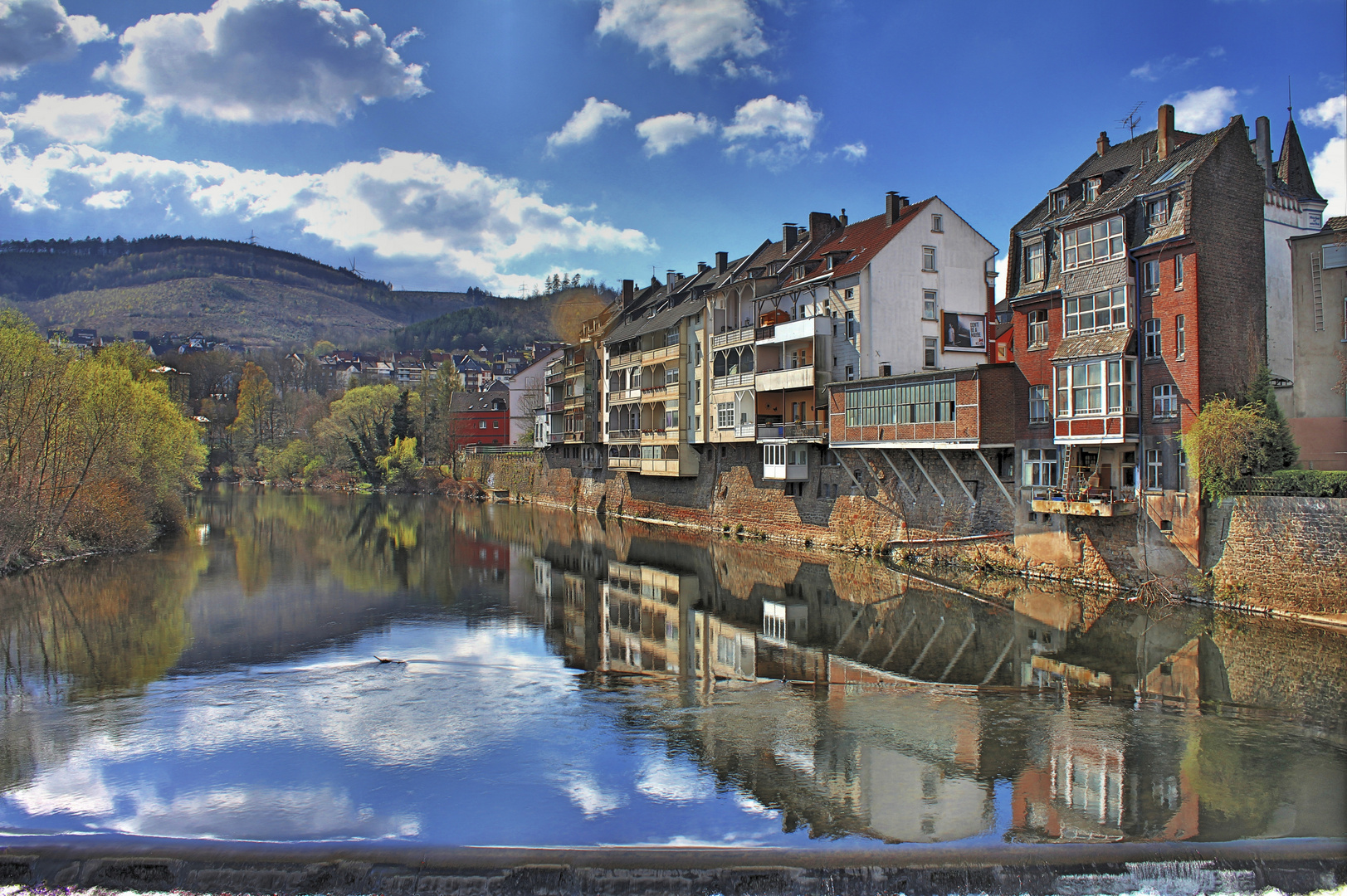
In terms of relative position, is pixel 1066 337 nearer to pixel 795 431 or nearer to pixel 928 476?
pixel 928 476

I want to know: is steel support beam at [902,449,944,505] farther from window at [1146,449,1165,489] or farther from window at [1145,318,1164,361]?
window at [1145,318,1164,361]

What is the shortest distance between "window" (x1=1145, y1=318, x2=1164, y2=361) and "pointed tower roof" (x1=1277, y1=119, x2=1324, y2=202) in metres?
8.74

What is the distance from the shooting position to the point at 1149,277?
27.4 metres

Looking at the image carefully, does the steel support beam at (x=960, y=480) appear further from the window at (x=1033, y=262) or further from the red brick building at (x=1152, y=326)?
the window at (x=1033, y=262)

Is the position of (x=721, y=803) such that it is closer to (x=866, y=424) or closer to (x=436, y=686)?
(x=436, y=686)

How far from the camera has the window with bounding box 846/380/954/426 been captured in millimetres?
32875

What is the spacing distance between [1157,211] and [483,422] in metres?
77.9

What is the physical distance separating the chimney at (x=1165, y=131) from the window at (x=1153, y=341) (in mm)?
6816

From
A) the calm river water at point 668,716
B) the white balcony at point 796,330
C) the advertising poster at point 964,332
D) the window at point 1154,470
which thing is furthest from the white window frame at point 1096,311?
the white balcony at point 796,330

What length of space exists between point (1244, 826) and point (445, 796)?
37.7 ft

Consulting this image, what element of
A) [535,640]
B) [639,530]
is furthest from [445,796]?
[639,530]

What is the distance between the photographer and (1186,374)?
26.0 m

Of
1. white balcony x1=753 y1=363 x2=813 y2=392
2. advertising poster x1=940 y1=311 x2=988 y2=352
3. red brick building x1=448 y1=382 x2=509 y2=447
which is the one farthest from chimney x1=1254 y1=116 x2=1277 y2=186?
red brick building x1=448 y1=382 x2=509 y2=447

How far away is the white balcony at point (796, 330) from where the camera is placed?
4062 centimetres
